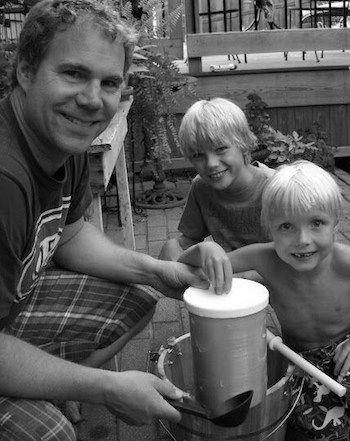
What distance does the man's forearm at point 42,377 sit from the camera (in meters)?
1.34

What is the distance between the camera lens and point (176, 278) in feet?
6.03

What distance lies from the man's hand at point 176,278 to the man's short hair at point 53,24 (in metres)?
0.71

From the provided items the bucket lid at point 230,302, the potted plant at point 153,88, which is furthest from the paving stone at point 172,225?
the bucket lid at point 230,302

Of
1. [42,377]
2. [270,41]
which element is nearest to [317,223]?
[42,377]

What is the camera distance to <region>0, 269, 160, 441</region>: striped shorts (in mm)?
1771

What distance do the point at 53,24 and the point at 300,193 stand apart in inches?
34.1

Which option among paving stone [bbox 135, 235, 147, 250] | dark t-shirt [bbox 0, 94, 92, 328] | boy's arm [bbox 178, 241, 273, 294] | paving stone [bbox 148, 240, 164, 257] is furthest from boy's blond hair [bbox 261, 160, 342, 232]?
paving stone [bbox 135, 235, 147, 250]

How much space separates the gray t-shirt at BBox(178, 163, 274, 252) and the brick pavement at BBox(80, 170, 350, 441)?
1.75 ft

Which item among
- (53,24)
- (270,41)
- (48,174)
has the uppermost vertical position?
(270,41)

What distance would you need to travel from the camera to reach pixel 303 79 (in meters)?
5.57

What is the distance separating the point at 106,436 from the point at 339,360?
85cm

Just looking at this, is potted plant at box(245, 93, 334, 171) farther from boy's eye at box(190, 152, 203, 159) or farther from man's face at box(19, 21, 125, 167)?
man's face at box(19, 21, 125, 167)

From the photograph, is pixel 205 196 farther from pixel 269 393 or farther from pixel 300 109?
pixel 300 109

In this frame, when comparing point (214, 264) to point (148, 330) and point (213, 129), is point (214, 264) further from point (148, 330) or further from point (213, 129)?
point (148, 330)
